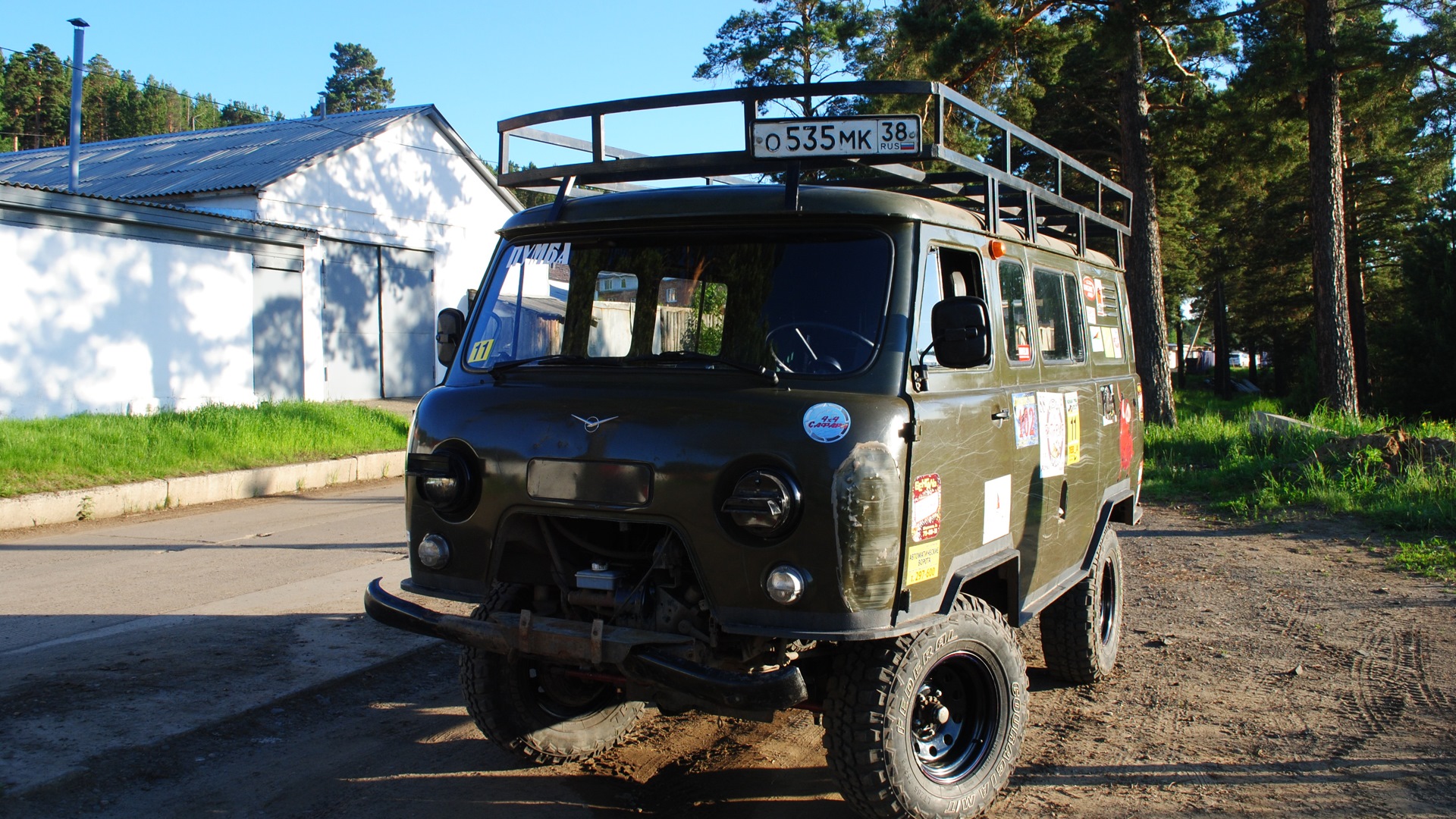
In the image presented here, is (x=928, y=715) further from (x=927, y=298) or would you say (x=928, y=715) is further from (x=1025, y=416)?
(x=927, y=298)

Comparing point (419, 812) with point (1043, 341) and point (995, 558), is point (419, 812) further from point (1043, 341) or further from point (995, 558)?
point (1043, 341)

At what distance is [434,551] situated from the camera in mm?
3957

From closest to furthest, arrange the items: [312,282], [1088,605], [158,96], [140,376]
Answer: [1088,605]
[140,376]
[312,282]
[158,96]

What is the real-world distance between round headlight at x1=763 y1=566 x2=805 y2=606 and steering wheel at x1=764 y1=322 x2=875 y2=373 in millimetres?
736

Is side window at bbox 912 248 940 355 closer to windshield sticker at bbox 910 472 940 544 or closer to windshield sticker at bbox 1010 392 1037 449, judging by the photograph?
windshield sticker at bbox 910 472 940 544

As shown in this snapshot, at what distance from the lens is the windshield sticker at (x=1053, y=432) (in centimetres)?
464

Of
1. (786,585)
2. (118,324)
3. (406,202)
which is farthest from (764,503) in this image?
(406,202)

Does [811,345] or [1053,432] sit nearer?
[811,345]

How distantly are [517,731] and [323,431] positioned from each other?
11.8 meters

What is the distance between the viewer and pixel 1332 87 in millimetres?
17312

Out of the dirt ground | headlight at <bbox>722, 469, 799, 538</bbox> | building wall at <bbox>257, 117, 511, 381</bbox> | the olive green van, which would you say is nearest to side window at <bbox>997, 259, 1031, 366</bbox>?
the olive green van

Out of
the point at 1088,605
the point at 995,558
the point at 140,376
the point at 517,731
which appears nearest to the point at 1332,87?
the point at 1088,605

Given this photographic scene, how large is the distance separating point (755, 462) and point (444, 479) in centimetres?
123

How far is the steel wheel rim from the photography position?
3881mm
